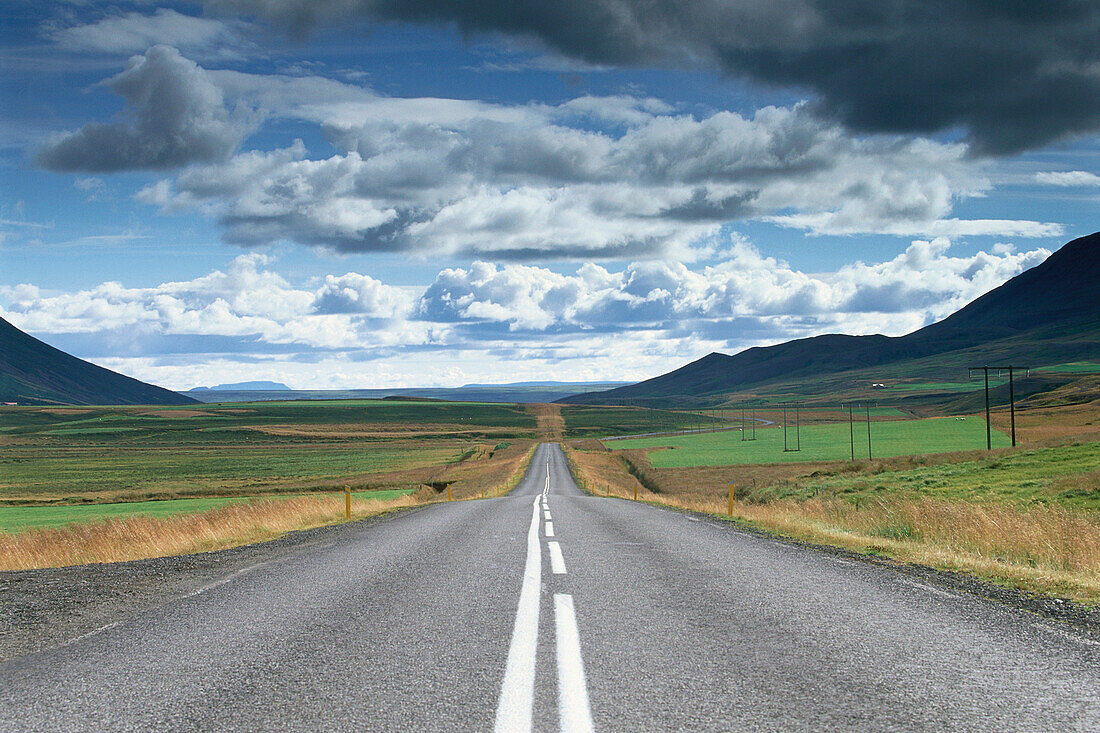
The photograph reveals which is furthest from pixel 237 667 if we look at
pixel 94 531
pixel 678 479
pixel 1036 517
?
pixel 678 479

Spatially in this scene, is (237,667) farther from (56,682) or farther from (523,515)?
(523,515)

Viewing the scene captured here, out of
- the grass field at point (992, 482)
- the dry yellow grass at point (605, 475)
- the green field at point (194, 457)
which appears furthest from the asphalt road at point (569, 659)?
the green field at point (194, 457)

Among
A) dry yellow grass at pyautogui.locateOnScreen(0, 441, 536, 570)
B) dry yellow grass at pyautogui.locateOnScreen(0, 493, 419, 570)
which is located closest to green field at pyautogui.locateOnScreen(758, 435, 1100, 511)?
dry yellow grass at pyautogui.locateOnScreen(0, 441, 536, 570)

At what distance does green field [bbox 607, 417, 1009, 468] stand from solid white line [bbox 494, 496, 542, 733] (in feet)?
258

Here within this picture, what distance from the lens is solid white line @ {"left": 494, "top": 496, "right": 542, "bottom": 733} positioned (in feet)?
15.0

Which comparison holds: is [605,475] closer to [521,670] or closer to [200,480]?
[200,480]

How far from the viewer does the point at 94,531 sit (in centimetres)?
1681

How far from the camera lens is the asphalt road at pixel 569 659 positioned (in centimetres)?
467

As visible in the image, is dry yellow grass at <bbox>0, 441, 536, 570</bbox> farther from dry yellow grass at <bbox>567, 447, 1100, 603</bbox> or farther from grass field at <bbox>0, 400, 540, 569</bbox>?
dry yellow grass at <bbox>567, 447, 1100, 603</bbox>

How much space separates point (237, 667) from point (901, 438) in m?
113

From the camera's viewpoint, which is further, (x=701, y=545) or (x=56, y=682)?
(x=701, y=545)

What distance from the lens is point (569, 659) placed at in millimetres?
5789

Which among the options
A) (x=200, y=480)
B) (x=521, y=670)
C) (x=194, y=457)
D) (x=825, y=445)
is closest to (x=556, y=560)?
(x=521, y=670)

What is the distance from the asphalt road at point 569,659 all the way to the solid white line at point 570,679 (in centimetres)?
2
